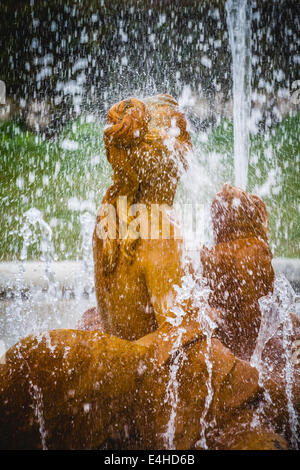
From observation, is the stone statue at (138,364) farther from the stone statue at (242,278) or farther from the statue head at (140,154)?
the stone statue at (242,278)

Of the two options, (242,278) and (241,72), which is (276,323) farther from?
(241,72)

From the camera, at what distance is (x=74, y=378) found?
978mm

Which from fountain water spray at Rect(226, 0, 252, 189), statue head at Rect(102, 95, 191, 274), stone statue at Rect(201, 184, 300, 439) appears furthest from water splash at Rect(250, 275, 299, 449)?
fountain water spray at Rect(226, 0, 252, 189)

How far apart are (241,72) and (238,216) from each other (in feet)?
7.94

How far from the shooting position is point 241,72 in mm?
3570

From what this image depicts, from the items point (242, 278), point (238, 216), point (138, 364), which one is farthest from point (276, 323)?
Answer: point (138, 364)

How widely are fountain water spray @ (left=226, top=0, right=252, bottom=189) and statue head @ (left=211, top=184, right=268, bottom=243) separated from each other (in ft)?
6.68

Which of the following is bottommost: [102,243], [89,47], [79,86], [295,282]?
[295,282]

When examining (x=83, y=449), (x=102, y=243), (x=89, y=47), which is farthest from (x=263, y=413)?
(x=89, y=47)

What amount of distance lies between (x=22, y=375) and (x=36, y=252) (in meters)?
4.08

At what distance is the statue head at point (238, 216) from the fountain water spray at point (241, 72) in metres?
2.03

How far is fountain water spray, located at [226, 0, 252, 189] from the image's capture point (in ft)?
9.86

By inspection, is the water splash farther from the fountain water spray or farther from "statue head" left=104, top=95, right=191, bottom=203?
the fountain water spray
